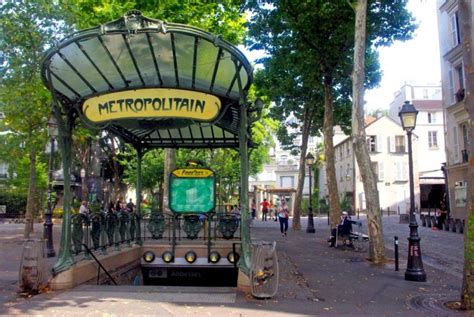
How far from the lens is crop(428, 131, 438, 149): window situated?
57.9 metres

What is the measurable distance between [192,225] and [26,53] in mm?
10105

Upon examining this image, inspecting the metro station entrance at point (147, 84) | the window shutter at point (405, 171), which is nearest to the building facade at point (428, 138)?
the window shutter at point (405, 171)

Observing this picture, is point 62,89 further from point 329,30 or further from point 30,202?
point 329,30

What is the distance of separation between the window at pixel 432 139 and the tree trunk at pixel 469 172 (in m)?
53.7

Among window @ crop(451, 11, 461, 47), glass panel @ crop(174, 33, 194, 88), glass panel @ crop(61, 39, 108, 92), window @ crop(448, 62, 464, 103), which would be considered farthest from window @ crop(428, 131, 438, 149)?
glass panel @ crop(61, 39, 108, 92)

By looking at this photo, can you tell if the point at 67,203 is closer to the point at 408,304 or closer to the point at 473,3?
the point at 408,304

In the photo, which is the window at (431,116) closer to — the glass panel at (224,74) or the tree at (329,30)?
the tree at (329,30)

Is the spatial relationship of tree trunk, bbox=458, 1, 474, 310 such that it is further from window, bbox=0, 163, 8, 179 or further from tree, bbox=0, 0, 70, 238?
window, bbox=0, 163, 8, 179

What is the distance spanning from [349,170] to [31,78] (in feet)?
136

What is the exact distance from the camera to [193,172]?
1398cm

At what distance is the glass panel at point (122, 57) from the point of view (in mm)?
8328

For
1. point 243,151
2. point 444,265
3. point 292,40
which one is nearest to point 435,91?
point 292,40

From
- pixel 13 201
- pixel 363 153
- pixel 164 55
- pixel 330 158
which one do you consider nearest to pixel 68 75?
pixel 164 55

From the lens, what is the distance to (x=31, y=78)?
1811cm
